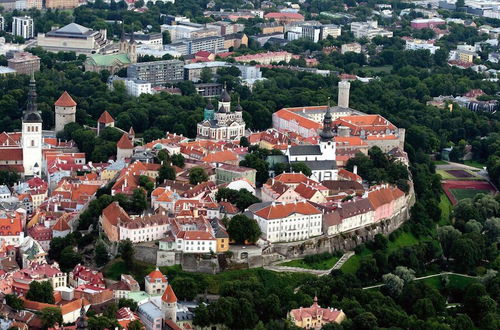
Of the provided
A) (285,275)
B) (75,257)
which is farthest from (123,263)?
(285,275)

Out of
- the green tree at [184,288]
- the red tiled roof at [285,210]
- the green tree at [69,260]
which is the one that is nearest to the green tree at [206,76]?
the red tiled roof at [285,210]

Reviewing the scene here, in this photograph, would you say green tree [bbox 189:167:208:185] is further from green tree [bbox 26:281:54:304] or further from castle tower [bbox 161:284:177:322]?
green tree [bbox 26:281:54:304]

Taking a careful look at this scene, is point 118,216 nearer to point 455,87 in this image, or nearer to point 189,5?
point 455,87

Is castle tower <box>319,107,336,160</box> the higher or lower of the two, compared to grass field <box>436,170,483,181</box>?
higher

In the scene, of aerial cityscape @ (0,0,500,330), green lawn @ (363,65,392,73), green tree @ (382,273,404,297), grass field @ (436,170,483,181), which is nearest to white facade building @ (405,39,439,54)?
green lawn @ (363,65,392,73)

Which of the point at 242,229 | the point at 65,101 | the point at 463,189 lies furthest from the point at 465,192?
the point at 65,101

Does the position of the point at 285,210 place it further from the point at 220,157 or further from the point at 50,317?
the point at 50,317
